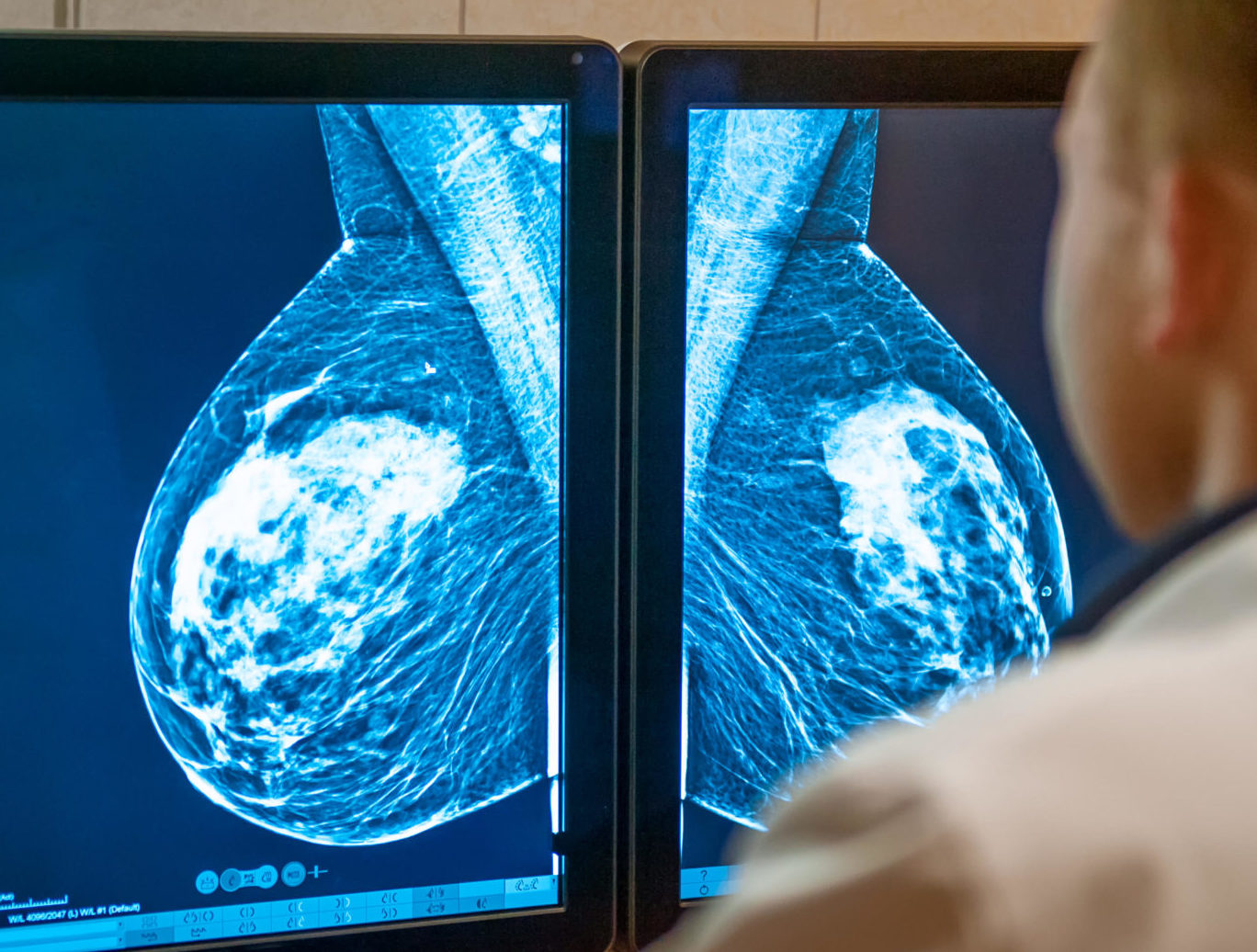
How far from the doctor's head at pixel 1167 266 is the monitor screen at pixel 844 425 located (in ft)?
0.91

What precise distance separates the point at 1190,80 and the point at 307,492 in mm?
479

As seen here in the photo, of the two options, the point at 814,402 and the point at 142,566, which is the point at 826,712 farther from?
the point at 142,566

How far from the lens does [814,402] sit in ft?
2.43

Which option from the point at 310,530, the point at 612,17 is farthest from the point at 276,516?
the point at 612,17

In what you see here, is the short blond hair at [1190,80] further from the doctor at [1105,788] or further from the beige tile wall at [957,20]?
the beige tile wall at [957,20]

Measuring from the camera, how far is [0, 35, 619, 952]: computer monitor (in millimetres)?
635

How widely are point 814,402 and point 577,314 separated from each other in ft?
0.51

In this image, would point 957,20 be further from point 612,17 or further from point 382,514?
point 382,514

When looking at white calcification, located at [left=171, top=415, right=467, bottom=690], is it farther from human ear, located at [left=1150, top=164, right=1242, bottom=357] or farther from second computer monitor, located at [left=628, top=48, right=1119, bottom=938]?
human ear, located at [left=1150, top=164, right=1242, bottom=357]

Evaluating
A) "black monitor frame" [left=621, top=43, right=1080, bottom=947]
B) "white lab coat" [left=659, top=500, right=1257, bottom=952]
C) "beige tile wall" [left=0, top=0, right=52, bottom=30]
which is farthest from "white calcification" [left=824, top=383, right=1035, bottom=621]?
"beige tile wall" [left=0, top=0, right=52, bottom=30]

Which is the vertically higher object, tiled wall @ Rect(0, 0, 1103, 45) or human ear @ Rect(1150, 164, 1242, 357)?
tiled wall @ Rect(0, 0, 1103, 45)

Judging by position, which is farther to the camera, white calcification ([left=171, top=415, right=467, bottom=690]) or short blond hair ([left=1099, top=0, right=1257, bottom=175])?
white calcification ([left=171, top=415, right=467, bottom=690])

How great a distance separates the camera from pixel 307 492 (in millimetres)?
677

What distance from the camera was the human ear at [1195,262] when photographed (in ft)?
1.29
